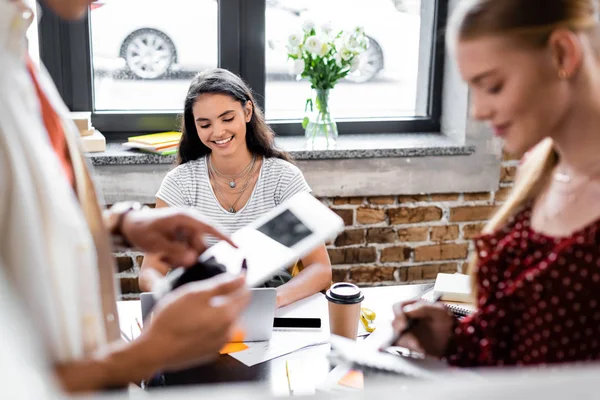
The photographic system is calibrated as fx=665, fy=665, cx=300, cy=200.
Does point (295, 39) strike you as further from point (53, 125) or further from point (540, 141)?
point (53, 125)

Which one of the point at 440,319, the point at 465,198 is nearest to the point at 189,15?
the point at 465,198

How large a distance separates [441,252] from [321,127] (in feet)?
2.54

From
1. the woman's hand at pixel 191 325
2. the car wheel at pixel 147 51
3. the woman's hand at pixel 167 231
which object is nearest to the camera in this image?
the woman's hand at pixel 191 325

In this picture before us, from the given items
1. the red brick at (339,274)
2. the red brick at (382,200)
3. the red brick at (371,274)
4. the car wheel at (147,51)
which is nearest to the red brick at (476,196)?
the red brick at (382,200)

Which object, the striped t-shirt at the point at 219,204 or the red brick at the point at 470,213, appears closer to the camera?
the striped t-shirt at the point at 219,204

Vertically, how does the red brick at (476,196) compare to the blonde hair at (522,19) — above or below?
below

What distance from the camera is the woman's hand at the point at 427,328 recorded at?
1.12 m

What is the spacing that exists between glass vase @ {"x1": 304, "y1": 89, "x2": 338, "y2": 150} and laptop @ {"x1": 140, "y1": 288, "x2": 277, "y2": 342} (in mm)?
1252

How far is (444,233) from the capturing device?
2.90m

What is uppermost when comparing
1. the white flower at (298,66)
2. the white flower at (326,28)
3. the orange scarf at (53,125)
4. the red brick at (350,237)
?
the white flower at (326,28)

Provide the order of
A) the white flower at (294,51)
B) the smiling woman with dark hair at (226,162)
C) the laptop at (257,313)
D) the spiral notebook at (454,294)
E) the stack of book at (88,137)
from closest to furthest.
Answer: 1. the laptop at (257,313)
2. the spiral notebook at (454,294)
3. the smiling woman with dark hair at (226,162)
4. the stack of book at (88,137)
5. the white flower at (294,51)

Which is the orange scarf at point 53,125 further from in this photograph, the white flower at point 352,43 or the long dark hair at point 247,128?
the white flower at point 352,43

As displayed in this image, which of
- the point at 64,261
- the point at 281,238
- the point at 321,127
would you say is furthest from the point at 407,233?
the point at 64,261

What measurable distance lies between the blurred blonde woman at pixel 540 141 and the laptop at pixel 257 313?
0.58 meters
